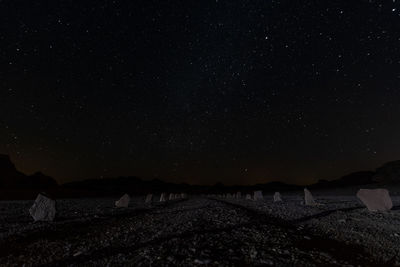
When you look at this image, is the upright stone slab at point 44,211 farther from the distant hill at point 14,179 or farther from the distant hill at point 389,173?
the distant hill at point 389,173

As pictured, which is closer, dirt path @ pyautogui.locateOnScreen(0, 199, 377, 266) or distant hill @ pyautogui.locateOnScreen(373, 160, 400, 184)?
dirt path @ pyautogui.locateOnScreen(0, 199, 377, 266)

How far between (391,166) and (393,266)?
13141cm

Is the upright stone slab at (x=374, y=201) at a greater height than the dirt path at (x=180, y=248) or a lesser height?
greater

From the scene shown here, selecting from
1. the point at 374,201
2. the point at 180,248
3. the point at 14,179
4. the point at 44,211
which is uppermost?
the point at 14,179

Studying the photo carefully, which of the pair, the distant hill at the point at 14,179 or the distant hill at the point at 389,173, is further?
the distant hill at the point at 389,173

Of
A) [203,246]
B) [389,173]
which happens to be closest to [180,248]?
[203,246]

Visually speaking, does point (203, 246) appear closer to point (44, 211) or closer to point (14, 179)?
point (44, 211)

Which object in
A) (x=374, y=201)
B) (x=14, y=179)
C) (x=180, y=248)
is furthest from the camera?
(x=14, y=179)

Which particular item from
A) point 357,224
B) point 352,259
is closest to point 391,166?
point 357,224

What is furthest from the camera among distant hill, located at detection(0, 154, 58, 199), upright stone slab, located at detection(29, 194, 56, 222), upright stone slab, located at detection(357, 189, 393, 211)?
distant hill, located at detection(0, 154, 58, 199)

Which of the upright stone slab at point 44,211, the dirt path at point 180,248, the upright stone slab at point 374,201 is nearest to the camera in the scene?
the dirt path at point 180,248

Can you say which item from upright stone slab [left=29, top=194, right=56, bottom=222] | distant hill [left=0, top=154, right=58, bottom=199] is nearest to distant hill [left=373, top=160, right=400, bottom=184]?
distant hill [left=0, top=154, right=58, bottom=199]

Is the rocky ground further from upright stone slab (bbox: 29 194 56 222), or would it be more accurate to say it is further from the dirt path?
upright stone slab (bbox: 29 194 56 222)

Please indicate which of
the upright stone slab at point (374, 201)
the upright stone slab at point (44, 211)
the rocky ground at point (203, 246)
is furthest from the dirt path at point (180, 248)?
the upright stone slab at point (374, 201)
